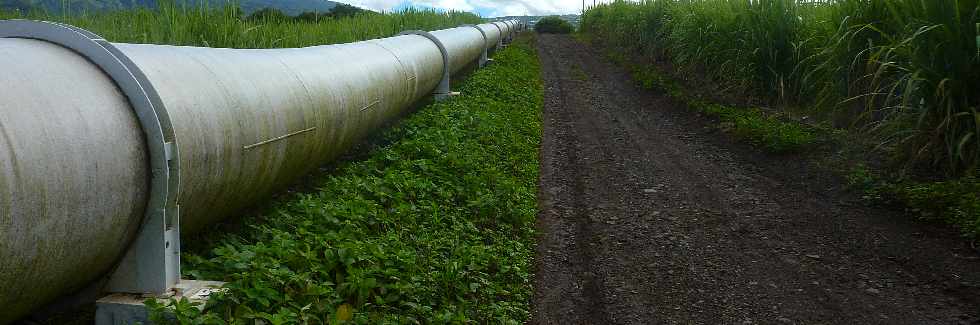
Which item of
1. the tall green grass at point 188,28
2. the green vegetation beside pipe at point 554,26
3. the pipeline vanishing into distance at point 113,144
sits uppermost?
the green vegetation beside pipe at point 554,26

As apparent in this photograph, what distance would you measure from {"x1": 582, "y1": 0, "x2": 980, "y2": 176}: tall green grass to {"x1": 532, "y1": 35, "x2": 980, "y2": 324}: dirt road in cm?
86

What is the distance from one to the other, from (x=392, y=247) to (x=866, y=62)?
226 inches

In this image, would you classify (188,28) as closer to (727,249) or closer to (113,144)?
(113,144)

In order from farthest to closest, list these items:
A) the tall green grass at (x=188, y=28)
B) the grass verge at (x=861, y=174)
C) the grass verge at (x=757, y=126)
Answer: the grass verge at (x=757, y=126)
the tall green grass at (x=188, y=28)
the grass verge at (x=861, y=174)

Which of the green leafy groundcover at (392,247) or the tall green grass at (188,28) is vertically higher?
the tall green grass at (188,28)

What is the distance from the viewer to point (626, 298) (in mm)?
4035

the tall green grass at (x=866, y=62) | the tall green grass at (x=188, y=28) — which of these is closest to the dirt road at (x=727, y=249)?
the tall green grass at (x=866, y=62)

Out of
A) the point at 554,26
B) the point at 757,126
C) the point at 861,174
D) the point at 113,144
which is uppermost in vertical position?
the point at 554,26

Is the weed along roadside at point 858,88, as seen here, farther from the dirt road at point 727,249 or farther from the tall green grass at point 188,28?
the tall green grass at point 188,28

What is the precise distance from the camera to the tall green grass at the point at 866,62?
6.18 m

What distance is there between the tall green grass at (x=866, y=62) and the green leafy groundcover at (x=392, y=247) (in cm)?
322

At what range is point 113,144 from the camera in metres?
2.60

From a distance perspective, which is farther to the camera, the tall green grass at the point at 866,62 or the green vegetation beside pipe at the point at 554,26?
the green vegetation beside pipe at the point at 554,26

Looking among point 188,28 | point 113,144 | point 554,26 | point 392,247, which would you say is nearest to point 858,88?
point 392,247
